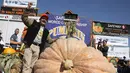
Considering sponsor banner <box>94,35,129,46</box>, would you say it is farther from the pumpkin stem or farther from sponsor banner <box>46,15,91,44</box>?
the pumpkin stem

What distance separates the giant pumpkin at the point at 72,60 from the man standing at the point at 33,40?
3.67 ft

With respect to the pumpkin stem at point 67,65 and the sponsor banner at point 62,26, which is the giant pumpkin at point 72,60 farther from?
the sponsor banner at point 62,26

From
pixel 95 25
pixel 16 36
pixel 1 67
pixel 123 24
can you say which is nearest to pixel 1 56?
pixel 1 67

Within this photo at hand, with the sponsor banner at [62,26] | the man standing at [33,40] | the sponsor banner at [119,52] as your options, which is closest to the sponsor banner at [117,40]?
the sponsor banner at [119,52]

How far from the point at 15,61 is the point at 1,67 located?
22.9 inches

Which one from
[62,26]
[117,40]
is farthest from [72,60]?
[117,40]

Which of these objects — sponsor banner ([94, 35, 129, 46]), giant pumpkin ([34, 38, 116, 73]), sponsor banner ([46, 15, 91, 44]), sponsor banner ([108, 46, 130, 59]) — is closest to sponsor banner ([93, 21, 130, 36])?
sponsor banner ([94, 35, 129, 46])

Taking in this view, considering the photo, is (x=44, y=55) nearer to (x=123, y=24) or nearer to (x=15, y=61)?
(x=15, y=61)

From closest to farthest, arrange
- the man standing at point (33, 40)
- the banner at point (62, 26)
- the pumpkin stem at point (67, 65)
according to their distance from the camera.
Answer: the pumpkin stem at point (67, 65), the man standing at point (33, 40), the banner at point (62, 26)

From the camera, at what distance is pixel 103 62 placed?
4133 millimetres

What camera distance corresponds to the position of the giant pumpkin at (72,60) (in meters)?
3.98

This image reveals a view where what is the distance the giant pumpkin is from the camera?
398 cm

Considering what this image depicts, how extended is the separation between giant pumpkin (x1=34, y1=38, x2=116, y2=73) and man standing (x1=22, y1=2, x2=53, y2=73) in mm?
1118

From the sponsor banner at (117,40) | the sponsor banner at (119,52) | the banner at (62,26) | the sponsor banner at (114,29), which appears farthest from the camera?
the sponsor banner at (114,29)
